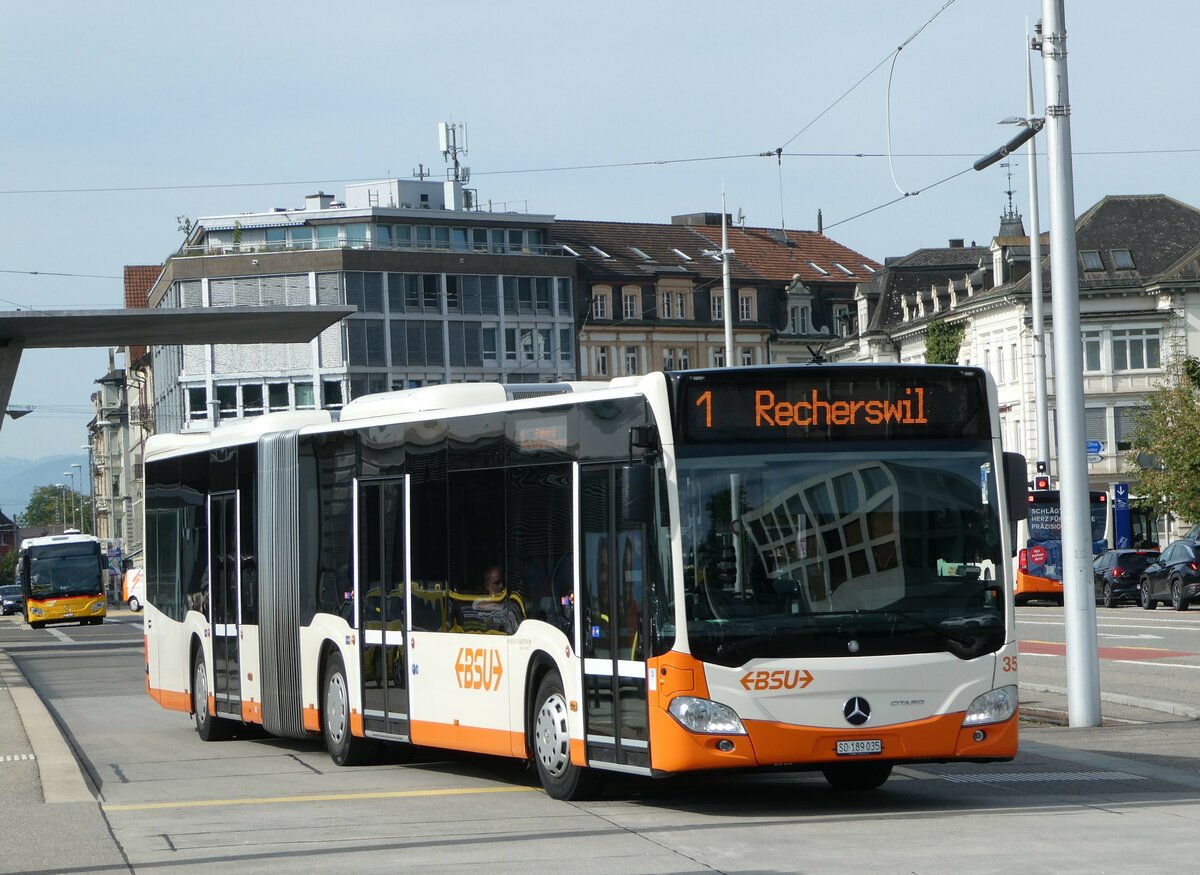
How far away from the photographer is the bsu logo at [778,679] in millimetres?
11492

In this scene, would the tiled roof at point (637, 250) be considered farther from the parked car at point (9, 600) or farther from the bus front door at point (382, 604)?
the bus front door at point (382, 604)

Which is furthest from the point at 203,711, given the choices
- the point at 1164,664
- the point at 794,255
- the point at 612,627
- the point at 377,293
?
the point at 794,255

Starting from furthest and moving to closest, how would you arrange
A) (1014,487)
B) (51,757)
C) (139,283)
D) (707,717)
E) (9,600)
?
(139,283) < (9,600) < (51,757) < (1014,487) < (707,717)

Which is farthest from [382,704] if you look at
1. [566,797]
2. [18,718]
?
[18,718]

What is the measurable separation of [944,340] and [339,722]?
3045 inches

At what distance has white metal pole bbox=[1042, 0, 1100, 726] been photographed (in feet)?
56.2

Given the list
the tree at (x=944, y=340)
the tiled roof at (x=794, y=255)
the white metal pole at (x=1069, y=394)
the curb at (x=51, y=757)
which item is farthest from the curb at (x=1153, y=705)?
the tiled roof at (x=794, y=255)

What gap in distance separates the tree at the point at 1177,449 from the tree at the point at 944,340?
25483 millimetres

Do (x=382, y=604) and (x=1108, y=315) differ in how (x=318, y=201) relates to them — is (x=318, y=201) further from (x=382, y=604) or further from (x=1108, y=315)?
(x=382, y=604)

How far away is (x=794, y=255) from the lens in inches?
4761

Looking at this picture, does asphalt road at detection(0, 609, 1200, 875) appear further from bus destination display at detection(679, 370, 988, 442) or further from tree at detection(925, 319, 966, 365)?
tree at detection(925, 319, 966, 365)

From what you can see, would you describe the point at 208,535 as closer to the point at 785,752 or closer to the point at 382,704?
the point at 382,704

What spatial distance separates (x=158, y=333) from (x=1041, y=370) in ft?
74.9

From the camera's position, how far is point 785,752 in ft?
37.8
